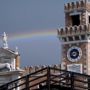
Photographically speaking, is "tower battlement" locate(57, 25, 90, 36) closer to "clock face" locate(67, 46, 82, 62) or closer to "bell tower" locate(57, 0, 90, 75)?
"bell tower" locate(57, 0, 90, 75)

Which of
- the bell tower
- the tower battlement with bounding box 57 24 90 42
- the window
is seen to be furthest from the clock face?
the window

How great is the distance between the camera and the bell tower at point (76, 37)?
129ft

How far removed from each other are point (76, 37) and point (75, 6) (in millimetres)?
2744

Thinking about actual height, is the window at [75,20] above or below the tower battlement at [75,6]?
below

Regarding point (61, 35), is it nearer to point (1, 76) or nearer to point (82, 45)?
point (82, 45)

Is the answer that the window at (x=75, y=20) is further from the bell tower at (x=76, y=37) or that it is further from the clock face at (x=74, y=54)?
the clock face at (x=74, y=54)

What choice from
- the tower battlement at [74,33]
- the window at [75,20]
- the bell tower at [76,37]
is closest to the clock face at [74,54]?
the bell tower at [76,37]

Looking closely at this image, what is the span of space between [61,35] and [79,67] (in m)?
3.30

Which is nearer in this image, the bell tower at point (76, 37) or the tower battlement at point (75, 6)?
the bell tower at point (76, 37)

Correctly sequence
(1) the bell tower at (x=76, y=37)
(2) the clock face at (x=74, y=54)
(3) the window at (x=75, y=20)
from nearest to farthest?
(1) the bell tower at (x=76, y=37), (2) the clock face at (x=74, y=54), (3) the window at (x=75, y=20)

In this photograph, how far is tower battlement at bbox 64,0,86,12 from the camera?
40.5 metres

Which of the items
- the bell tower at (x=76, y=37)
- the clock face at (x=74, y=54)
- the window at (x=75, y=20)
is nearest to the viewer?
the bell tower at (x=76, y=37)

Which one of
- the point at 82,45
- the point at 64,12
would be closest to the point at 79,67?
the point at 82,45

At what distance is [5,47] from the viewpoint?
41.1m
